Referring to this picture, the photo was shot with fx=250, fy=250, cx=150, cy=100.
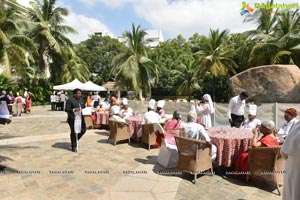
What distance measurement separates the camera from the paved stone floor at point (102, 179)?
396 cm

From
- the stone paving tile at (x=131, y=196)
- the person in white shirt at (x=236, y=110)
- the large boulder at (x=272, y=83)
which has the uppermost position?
the large boulder at (x=272, y=83)

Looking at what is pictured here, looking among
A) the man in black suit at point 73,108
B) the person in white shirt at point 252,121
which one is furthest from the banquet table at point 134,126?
the person in white shirt at point 252,121

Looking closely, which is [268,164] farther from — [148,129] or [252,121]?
[148,129]

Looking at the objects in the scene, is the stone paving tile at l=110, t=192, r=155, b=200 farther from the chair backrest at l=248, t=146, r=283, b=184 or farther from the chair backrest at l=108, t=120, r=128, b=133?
the chair backrest at l=108, t=120, r=128, b=133

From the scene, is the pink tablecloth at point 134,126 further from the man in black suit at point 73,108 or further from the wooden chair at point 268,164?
the wooden chair at point 268,164

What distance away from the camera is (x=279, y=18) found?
65.7 feet

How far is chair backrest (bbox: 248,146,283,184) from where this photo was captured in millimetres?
4043

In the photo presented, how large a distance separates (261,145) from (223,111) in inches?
242

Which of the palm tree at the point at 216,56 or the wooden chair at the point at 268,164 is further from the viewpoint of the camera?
the palm tree at the point at 216,56

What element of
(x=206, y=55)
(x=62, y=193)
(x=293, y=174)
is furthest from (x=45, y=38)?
(x=293, y=174)

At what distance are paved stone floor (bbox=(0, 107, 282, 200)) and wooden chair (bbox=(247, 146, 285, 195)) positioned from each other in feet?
0.74

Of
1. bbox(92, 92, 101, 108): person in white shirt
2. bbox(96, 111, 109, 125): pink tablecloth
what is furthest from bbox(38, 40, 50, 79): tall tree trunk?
bbox(96, 111, 109, 125): pink tablecloth

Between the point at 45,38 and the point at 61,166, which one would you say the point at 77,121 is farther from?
the point at 45,38

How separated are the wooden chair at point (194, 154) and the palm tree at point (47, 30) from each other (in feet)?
67.5
